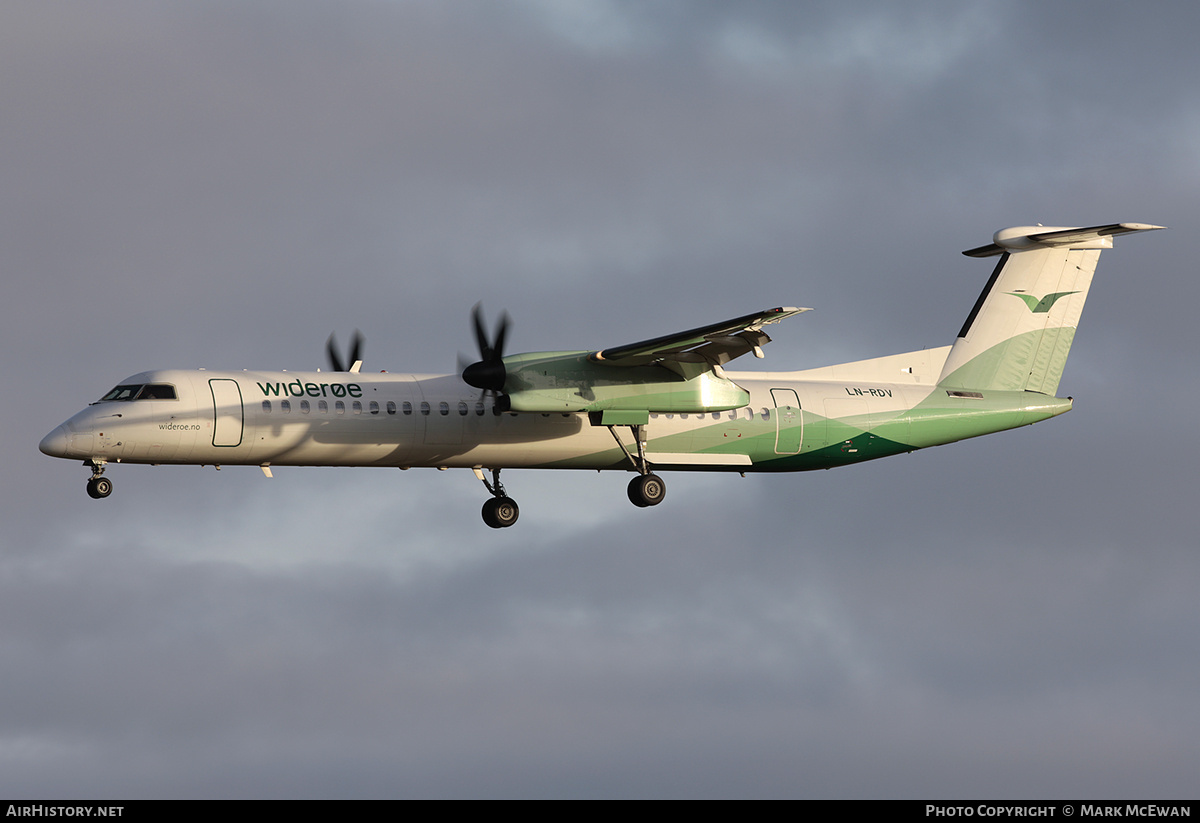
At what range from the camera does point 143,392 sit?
2634 cm

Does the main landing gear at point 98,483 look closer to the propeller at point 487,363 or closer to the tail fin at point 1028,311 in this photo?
the propeller at point 487,363

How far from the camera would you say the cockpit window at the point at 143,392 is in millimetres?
26297

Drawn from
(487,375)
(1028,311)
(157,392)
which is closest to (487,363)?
(487,375)

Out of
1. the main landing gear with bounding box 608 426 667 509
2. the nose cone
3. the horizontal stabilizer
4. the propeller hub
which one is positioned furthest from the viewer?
the horizontal stabilizer

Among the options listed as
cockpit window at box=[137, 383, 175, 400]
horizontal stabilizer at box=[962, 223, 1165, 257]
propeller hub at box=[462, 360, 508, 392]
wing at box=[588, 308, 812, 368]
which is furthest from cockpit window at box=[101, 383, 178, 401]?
horizontal stabilizer at box=[962, 223, 1165, 257]

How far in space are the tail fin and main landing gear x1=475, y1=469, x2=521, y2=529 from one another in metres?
10.2

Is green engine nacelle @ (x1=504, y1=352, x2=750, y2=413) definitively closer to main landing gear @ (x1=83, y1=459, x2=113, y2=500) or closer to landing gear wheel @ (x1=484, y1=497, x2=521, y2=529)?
landing gear wheel @ (x1=484, y1=497, x2=521, y2=529)

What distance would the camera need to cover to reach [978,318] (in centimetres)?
3316

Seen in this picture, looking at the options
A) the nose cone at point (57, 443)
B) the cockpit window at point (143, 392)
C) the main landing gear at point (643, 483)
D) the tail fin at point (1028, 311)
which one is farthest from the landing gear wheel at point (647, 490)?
the nose cone at point (57, 443)

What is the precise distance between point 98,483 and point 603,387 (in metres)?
9.27

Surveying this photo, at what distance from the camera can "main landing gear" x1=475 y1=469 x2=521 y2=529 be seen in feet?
97.2

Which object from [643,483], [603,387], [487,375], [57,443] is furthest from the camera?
[643,483]

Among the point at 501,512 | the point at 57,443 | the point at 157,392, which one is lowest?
the point at 501,512

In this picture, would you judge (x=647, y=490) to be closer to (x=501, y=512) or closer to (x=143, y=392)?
(x=501, y=512)
